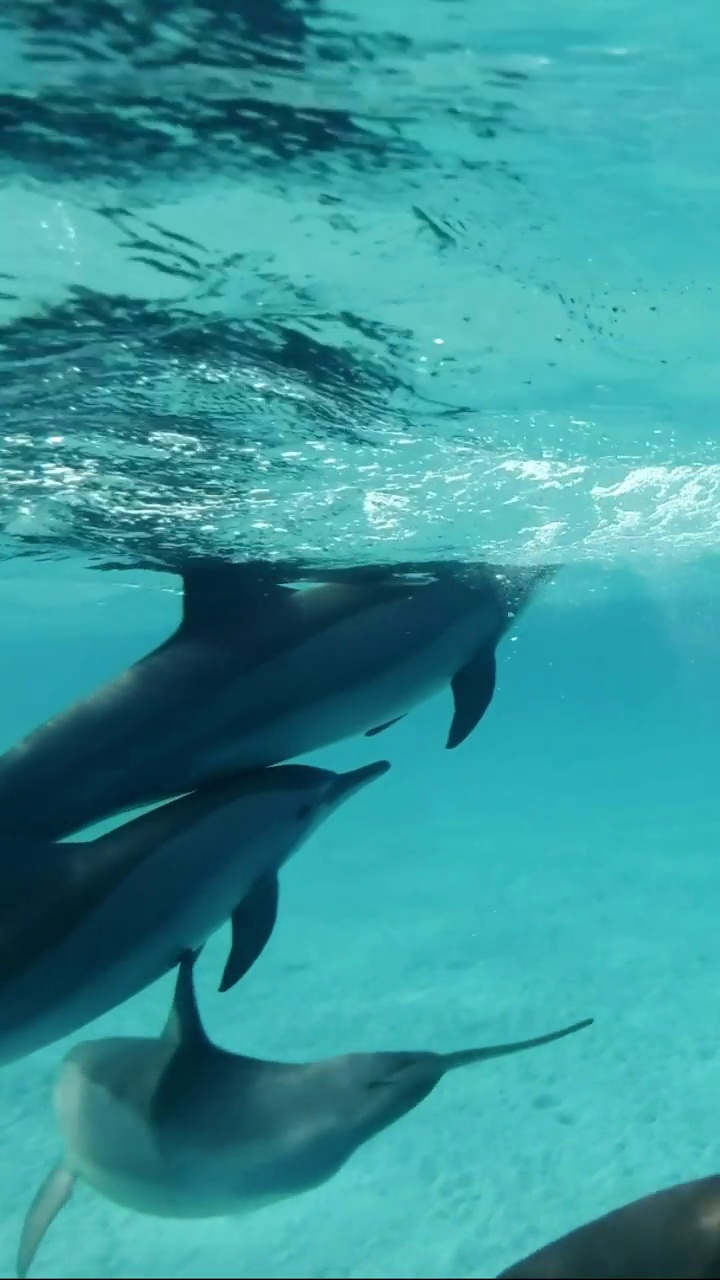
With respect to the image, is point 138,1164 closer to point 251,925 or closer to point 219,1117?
point 219,1117

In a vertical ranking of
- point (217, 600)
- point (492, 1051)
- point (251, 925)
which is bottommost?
point (251, 925)

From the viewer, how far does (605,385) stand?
36.6 feet

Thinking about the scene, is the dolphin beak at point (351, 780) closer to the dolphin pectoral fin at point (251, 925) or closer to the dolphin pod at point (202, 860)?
the dolphin pod at point (202, 860)

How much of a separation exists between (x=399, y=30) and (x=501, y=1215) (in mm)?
10139

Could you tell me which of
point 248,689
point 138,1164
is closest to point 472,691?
point 248,689

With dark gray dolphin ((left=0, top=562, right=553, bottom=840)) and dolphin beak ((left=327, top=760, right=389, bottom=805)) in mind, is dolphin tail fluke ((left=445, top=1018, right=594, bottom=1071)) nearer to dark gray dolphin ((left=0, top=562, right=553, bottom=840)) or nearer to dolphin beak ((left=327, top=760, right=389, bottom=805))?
dolphin beak ((left=327, top=760, right=389, bottom=805))

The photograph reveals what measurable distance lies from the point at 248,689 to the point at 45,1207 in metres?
3.78

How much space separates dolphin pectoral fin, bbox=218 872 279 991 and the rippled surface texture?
495 centimetres

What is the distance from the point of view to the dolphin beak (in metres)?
6.57

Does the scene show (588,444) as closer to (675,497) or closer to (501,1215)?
(675,497)

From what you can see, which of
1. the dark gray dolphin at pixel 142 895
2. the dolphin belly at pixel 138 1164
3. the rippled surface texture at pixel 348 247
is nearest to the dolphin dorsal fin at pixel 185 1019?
the dark gray dolphin at pixel 142 895

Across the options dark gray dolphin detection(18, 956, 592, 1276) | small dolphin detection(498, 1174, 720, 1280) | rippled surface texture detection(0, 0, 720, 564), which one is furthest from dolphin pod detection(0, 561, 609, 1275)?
rippled surface texture detection(0, 0, 720, 564)

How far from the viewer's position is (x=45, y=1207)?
22.2 feet

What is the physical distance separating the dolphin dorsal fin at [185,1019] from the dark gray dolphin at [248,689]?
126cm
